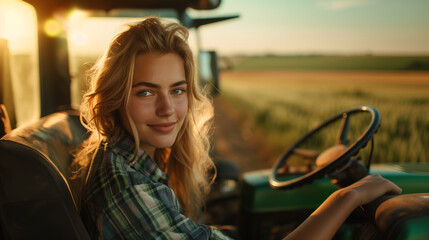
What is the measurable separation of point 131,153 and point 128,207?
0.26 meters

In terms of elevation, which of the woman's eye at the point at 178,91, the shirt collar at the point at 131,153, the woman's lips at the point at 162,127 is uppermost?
the woman's eye at the point at 178,91

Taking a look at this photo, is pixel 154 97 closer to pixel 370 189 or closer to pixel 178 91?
pixel 178 91

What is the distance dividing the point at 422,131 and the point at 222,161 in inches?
212

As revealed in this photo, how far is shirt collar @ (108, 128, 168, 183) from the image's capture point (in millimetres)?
1267

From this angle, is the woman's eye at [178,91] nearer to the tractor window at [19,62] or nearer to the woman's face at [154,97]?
the woman's face at [154,97]

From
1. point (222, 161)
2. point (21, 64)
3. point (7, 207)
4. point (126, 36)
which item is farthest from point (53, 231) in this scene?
point (222, 161)

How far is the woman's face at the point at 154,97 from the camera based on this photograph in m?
1.33

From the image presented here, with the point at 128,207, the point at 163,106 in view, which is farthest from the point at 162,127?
the point at 128,207

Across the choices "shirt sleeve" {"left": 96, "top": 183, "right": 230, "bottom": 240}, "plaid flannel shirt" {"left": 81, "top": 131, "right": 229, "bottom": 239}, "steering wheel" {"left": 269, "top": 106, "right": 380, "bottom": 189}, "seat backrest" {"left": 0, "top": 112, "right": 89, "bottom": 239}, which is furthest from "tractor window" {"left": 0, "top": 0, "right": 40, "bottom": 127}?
"steering wheel" {"left": 269, "top": 106, "right": 380, "bottom": 189}

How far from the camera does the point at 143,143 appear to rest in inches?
56.4

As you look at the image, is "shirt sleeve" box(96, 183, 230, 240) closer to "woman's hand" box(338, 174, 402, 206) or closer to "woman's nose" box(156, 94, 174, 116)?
"woman's nose" box(156, 94, 174, 116)

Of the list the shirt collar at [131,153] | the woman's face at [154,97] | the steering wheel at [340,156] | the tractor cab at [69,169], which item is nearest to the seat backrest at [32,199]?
the tractor cab at [69,169]

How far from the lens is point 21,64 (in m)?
1.98

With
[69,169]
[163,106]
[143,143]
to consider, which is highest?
[163,106]
